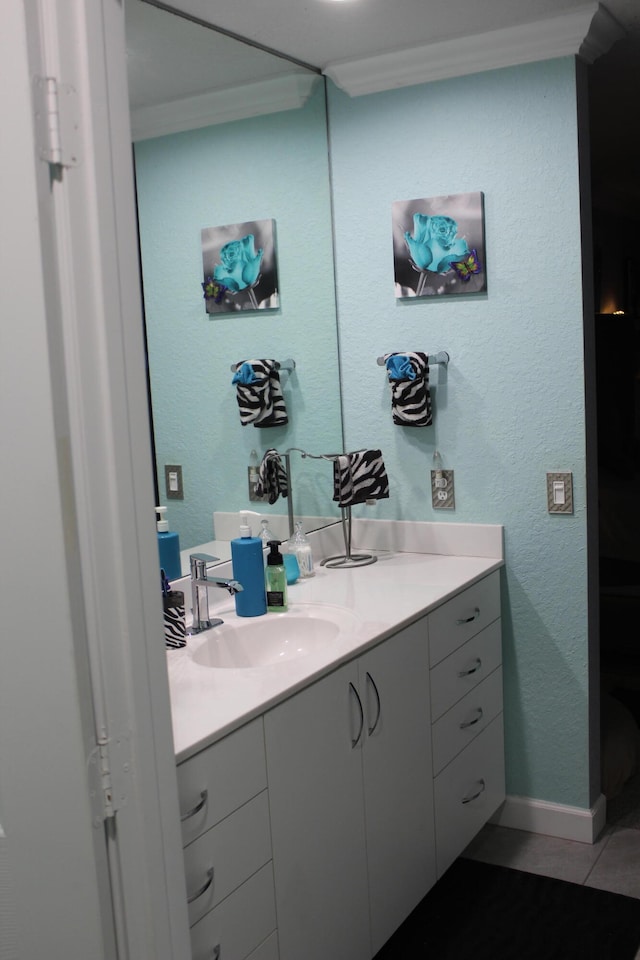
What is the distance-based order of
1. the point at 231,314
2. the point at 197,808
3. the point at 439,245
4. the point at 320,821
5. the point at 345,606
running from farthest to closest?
the point at 439,245 → the point at 231,314 → the point at 345,606 → the point at 320,821 → the point at 197,808

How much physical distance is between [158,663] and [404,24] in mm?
1933

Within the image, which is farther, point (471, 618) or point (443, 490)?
point (443, 490)

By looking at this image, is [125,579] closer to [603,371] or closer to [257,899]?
[257,899]

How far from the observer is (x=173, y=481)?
243cm

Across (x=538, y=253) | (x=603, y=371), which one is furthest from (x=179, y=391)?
(x=603, y=371)

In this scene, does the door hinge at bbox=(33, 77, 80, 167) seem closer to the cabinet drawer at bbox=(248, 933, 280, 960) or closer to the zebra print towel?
the cabinet drawer at bbox=(248, 933, 280, 960)

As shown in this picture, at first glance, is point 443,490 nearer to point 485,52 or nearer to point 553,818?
point 553,818

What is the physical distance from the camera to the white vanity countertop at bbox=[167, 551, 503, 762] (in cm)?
173

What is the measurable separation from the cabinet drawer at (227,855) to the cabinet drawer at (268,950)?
0.16 metres

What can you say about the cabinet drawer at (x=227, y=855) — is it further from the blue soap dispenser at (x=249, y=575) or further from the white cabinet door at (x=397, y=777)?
the blue soap dispenser at (x=249, y=575)

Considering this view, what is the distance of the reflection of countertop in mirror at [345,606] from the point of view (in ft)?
5.75

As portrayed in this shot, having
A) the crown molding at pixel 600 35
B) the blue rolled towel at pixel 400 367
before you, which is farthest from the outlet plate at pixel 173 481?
the crown molding at pixel 600 35

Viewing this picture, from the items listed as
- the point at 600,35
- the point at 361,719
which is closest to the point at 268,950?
the point at 361,719

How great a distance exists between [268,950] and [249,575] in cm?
85
